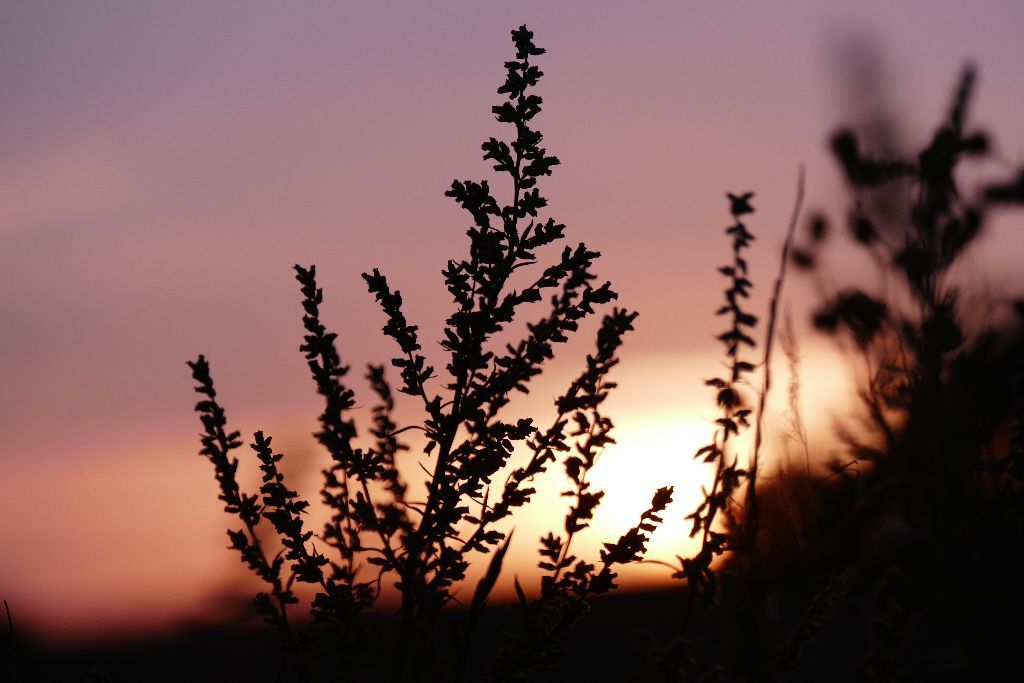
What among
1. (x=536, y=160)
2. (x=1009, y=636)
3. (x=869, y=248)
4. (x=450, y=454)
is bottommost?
(x=1009, y=636)

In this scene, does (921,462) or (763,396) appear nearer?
(763,396)

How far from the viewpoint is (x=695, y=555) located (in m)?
2.83

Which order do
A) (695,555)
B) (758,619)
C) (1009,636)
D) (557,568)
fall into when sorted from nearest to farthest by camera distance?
(758,619) → (695,555) → (557,568) → (1009,636)

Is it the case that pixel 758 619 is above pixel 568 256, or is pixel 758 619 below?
below

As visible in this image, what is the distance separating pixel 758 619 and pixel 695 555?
0.44 metres

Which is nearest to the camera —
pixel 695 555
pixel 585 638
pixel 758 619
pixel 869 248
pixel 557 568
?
pixel 758 619

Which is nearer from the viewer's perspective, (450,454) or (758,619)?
(758,619)

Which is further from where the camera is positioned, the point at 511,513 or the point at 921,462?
the point at 921,462

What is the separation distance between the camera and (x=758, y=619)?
2.40 metres

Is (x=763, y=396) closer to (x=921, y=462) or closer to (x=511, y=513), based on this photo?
(x=511, y=513)

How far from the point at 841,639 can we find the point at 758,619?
11.7 ft

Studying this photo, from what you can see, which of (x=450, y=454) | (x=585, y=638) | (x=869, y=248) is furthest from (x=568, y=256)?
(x=869, y=248)

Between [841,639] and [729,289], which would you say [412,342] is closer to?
[729,289]

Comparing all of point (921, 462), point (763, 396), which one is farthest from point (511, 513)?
point (921, 462)
